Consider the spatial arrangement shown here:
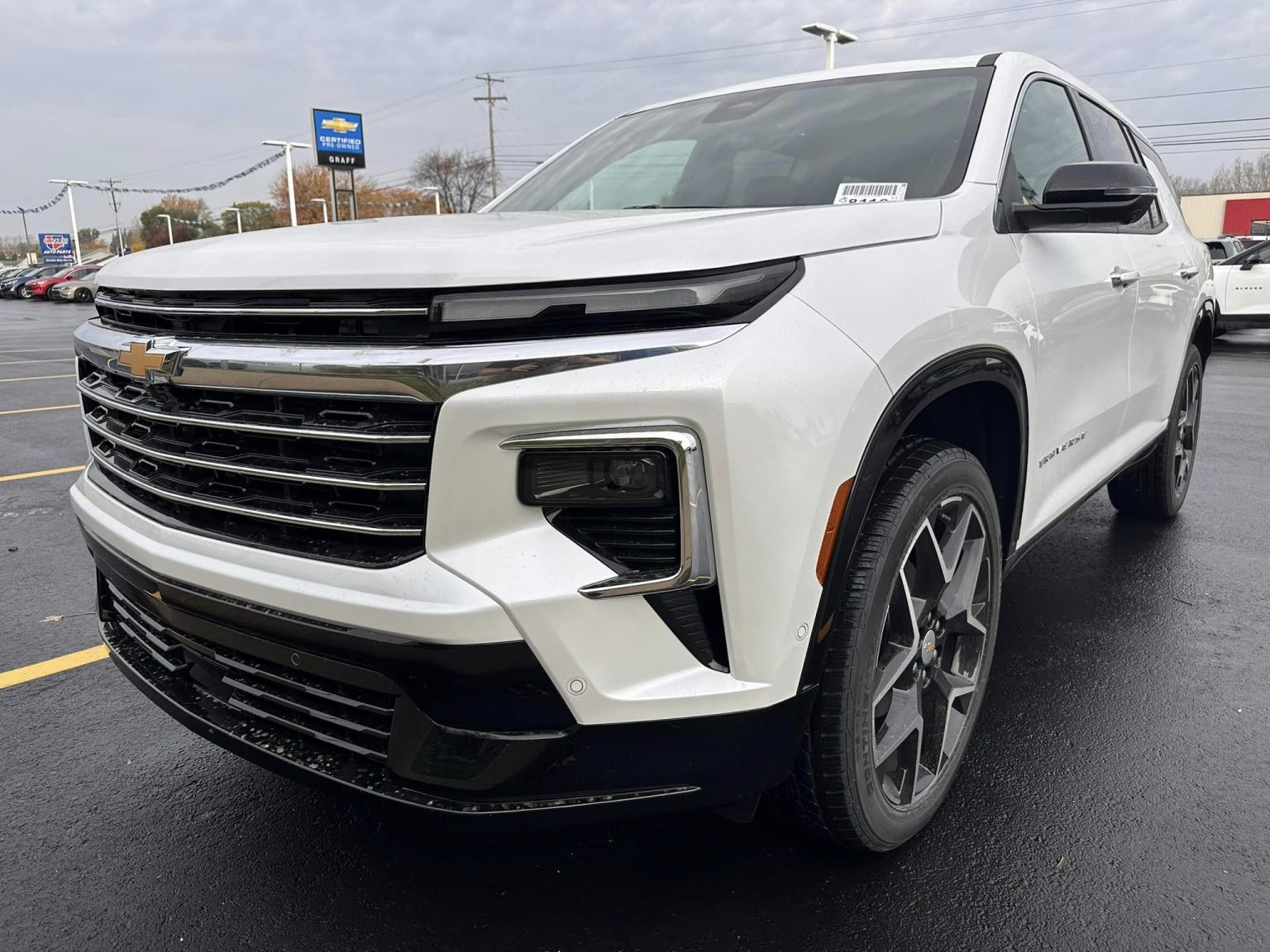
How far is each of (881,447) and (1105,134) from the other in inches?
104

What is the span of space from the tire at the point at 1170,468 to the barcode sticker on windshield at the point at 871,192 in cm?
253

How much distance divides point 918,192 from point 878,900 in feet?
5.46

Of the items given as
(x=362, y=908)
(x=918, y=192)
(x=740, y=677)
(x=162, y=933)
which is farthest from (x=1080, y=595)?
(x=162, y=933)

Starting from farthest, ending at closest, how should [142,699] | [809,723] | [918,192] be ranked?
[142,699] → [918,192] → [809,723]

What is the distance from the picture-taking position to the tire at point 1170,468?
448 cm

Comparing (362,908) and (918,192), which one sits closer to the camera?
(362,908)

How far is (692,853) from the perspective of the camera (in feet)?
7.25

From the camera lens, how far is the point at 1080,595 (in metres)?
3.84

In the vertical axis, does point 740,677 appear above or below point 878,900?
above

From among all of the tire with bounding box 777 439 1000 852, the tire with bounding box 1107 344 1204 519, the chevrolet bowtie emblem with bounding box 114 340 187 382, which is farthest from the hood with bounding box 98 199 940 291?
the tire with bounding box 1107 344 1204 519

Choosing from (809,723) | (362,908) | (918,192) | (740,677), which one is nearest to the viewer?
(740,677)

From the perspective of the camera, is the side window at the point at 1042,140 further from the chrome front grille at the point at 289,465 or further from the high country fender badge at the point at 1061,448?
the chrome front grille at the point at 289,465

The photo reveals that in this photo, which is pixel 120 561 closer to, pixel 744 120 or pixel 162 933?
pixel 162 933

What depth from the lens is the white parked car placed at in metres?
13.0
